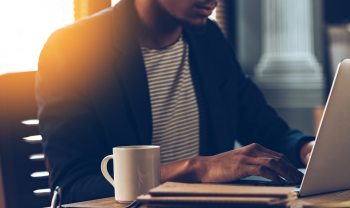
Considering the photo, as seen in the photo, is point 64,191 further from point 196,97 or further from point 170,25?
point 170,25

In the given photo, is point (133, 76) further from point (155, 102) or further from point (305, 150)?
point (305, 150)

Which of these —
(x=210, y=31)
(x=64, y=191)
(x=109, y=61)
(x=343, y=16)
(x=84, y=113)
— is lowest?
(x=64, y=191)

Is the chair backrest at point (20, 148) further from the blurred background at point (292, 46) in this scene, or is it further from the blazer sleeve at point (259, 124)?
the blurred background at point (292, 46)

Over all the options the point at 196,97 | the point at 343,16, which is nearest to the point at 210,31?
the point at 196,97

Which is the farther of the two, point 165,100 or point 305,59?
point 305,59

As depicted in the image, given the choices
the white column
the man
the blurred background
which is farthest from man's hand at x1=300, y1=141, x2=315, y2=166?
the white column

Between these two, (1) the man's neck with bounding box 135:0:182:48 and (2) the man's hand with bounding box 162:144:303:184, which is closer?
(2) the man's hand with bounding box 162:144:303:184

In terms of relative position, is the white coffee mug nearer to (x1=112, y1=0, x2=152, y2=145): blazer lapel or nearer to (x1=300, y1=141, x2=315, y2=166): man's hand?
(x1=112, y1=0, x2=152, y2=145): blazer lapel

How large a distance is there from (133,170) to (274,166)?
0.81 feet

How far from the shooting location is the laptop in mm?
621

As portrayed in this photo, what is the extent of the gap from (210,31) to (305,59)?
169 cm

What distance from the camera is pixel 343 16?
2.97 m

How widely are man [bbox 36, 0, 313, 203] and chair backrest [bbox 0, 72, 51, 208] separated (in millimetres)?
50

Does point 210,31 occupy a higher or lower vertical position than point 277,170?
higher
